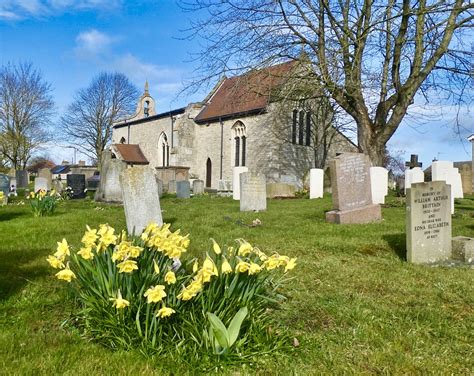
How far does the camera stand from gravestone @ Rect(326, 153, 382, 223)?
9500 millimetres

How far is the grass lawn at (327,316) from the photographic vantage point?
2.59 metres

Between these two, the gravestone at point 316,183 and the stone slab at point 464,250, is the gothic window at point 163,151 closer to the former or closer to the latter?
the gravestone at point 316,183

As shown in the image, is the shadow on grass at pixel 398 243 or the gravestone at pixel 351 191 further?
the gravestone at pixel 351 191

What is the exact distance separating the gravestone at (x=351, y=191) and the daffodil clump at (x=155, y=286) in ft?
22.5

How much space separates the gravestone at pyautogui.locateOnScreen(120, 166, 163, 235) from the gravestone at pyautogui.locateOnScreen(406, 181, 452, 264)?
11.7ft

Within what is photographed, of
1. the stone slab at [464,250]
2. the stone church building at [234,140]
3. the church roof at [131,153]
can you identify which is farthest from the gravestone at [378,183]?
the church roof at [131,153]

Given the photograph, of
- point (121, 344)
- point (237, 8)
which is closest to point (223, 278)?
point (121, 344)

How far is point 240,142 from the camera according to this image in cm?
3039

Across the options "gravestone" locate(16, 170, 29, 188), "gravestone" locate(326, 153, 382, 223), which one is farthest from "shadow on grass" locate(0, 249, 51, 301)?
"gravestone" locate(16, 170, 29, 188)

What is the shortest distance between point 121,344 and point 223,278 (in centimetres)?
82

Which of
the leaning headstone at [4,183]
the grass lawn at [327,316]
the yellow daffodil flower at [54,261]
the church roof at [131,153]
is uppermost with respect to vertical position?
the church roof at [131,153]

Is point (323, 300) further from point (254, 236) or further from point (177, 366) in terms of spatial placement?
point (254, 236)

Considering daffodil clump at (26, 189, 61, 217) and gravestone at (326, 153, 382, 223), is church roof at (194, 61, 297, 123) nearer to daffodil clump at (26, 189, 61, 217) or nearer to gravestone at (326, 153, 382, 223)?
gravestone at (326, 153, 382, 223)

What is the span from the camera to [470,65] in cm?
1372
